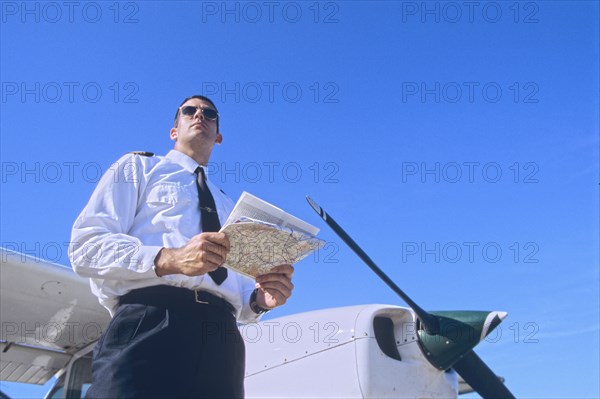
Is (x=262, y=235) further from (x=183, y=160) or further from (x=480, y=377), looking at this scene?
(x=480, y=377)

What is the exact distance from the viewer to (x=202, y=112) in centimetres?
305

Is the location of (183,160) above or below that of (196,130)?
below

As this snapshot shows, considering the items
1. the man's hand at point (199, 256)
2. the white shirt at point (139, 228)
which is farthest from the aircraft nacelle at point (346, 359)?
the man's hand at point (199, 256)

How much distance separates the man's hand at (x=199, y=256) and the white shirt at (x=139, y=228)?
3.2 inches

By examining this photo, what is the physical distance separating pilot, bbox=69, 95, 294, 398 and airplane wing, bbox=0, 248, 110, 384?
221 cm

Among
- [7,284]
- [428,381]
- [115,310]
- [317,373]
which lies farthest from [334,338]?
[7,284]

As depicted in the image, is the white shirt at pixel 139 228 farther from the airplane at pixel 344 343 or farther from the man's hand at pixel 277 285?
the airplane at pixel 344 343

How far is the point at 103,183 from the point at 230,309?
690 mm

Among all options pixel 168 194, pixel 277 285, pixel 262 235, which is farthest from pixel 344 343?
pixel 262 235

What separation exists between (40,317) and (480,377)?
3375 millimetres

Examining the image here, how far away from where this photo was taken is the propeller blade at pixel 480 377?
14.9ft

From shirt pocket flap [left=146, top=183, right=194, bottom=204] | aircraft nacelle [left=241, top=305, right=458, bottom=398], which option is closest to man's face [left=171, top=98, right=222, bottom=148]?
shirt pocket flap [left=146, top=183, right=194, bottom=204]

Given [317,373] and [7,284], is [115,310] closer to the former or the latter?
[317,373]

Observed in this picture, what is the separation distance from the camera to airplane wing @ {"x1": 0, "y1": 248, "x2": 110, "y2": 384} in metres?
4.59
